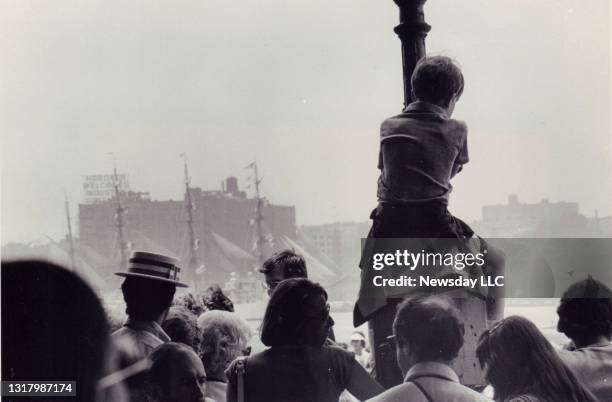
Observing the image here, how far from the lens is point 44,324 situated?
357 centimetres

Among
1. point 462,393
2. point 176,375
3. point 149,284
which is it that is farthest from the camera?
point 149,284

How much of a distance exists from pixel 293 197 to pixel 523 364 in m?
1.28

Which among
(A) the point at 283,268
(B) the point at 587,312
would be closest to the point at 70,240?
(A) the point at 283,268

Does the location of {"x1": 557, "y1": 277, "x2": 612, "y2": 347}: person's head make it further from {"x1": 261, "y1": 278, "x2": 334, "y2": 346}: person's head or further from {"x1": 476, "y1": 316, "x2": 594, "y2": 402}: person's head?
{"x1": 261, "y1": 278, "x2": 334, "y2": 346}: person's head

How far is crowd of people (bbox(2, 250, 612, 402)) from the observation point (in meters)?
3.38

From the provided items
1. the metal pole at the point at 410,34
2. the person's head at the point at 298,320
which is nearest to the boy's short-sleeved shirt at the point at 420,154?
the metal pole at the point at 410,34

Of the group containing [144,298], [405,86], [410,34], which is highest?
[410,34]

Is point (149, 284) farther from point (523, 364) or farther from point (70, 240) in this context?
point (523, 364)

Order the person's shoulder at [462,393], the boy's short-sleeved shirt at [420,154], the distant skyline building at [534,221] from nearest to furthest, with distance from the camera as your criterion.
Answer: the person's shoulder at [462,393] < the boy's short-sleeved shirt at [420,154] < the distant skyline building at [534,221]

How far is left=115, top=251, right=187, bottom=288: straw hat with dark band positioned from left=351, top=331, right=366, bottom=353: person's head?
82cm

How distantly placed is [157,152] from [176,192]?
0.69ft

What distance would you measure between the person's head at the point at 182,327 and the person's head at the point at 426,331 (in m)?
0.92

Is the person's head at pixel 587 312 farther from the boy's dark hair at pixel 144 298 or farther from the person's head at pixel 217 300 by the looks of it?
the boy's dark hair at pixel 144 298

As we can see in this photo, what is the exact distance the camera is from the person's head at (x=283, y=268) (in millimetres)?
3514
